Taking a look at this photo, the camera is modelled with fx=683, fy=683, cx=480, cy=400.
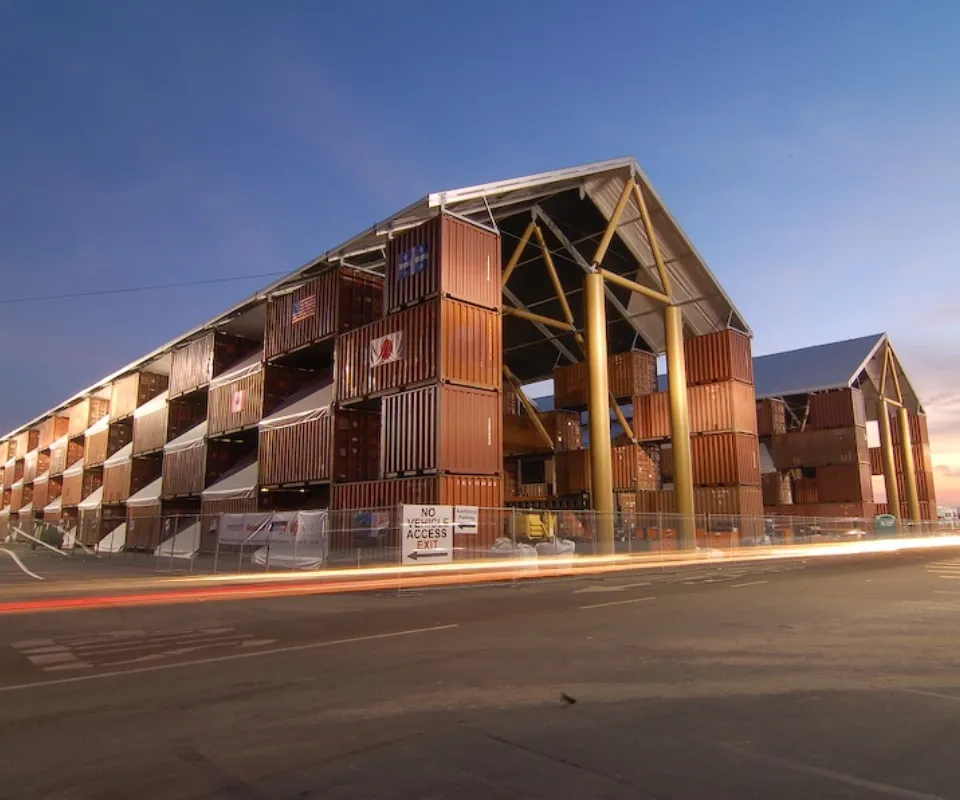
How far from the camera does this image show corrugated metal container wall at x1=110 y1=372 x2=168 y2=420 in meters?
44.1

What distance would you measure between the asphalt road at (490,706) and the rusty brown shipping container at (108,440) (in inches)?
1629

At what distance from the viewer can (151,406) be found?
4134cm

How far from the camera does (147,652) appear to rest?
7.84m

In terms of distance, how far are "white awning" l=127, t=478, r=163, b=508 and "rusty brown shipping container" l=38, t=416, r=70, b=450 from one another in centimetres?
2329

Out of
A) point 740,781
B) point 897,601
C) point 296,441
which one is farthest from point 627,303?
point 740,781

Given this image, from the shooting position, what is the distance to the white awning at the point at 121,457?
43.1m

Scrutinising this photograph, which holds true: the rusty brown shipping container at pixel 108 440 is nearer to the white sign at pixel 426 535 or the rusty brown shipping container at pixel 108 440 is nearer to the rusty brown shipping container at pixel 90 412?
the rusty brown shipping container at pixel 90 412

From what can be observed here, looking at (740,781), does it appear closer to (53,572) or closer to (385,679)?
(385,679)

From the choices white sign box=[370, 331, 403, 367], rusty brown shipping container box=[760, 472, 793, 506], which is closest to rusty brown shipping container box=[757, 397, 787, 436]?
rusty brown shipping container box=[760, 472, 793, 506]

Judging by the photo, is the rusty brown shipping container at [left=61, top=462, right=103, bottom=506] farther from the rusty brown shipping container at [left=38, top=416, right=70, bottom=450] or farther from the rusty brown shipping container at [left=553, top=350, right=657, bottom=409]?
the rusty brown shipping container at [left=553, top=350, right=657, bottom=409]

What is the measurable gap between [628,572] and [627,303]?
20.6 metres

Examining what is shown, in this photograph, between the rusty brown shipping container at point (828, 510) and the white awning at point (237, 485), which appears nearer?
the white awning at point (237, 485)

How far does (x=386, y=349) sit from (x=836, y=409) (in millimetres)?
34214

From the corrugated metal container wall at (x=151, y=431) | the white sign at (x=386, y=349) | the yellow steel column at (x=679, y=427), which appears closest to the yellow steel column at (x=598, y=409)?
the yellow steel column at (x=679, y=427)
